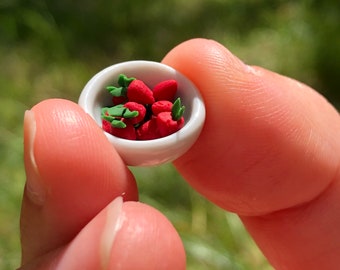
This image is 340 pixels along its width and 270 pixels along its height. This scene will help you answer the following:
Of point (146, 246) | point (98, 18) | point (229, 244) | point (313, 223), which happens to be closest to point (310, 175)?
point (313, 223)

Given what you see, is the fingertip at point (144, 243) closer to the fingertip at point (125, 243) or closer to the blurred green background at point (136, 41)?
the fingertip at point (125, 243)

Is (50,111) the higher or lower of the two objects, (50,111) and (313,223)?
the higher

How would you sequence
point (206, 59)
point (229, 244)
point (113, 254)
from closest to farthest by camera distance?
point (113, 254), point (206, 59), point (229, 244)

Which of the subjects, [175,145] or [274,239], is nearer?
[175,145]

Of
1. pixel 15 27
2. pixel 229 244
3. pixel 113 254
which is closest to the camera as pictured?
pixel 113 254

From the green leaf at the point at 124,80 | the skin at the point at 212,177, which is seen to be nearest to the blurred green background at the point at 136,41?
the skin at the point at 212,177

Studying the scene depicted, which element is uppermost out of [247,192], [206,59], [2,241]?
[206,59]

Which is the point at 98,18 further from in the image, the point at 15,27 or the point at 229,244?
the point at 229,244
